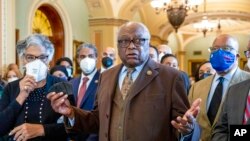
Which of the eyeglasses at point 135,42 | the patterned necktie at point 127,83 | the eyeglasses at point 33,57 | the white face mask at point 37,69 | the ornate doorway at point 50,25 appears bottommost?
the patterned necktie at point 127,83

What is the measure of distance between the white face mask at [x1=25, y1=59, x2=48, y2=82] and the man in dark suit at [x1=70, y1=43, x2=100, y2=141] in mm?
866

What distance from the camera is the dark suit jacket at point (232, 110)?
2408 mm

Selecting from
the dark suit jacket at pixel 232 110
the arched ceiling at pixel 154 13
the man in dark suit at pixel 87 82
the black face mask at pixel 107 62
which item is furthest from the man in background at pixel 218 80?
the arched ceiling at pixel 154 13

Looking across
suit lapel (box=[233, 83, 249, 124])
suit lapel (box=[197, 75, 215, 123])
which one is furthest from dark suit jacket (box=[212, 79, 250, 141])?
suit lapel (box=[197, 75, 215, 123])

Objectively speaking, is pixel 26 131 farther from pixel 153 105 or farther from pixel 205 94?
pixel 205 94

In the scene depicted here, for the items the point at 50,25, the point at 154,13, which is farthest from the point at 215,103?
the point at 154,13

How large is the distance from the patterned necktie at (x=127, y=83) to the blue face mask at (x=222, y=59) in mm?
954

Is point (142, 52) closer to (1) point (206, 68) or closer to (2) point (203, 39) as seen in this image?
(1) point (206, 68)

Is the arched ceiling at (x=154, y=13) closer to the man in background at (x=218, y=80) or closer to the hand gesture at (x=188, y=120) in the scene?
the man in background at (x=218, y=80)

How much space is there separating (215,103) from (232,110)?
2.16 ft

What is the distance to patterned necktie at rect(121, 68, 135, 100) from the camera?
236 centimetres

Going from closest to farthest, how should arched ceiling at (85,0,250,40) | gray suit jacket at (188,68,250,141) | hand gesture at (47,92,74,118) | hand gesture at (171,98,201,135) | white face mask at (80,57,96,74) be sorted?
1. hand gesture at (171,98,201,135)
2. hand gesture at (47,92,74,118)
3. gray suit jacket at (188,68,250,141)
4. white face mask at (80,57,96,74)
5. arched ceiling at (85,0,250,40)

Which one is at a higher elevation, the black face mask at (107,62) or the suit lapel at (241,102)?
the black face mask at (107,62)

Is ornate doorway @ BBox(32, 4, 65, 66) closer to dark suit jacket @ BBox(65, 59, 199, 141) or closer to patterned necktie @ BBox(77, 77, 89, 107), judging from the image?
patterned necktie @ BBox(77, 77, 89, 107)
